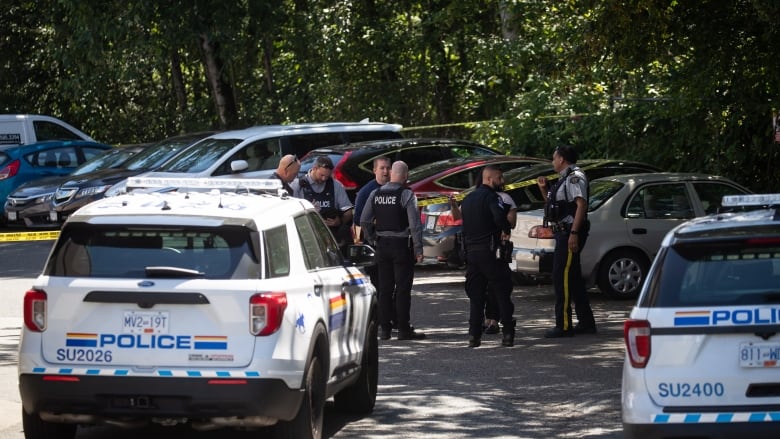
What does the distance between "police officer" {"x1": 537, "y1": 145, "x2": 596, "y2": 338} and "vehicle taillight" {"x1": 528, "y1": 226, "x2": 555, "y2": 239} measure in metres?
2.36

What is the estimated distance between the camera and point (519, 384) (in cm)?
1113

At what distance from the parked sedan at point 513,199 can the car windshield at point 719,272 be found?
10.7 m

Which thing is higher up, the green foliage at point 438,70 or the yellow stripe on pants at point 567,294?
the green foliage at point 438,70

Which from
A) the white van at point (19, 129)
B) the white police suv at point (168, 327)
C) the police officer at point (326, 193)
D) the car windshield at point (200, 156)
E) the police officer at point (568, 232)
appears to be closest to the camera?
the white police suv at point (168, 327)

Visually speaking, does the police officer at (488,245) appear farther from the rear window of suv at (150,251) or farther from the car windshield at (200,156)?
the car windshield at (200,156)

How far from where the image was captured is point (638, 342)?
7.00m

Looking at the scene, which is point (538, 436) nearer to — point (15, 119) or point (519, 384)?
point (519, 384)

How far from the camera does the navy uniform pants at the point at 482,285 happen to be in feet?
42.9

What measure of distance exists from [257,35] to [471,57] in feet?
16.4

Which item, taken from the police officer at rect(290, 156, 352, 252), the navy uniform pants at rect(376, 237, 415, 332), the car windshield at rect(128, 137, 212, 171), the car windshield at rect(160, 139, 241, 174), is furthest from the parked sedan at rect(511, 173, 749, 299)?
the car windshield at rect(128, 137, 212, 171)

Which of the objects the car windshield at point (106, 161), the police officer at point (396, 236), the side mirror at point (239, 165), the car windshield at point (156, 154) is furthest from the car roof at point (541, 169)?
the car windshield at point (106, 161)

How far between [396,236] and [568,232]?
1694mm

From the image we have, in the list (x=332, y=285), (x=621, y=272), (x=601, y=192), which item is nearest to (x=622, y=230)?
(x=621, y=272)

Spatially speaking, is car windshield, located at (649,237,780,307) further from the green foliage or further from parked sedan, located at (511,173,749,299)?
parked sedan, located at (511,173,749,299)
